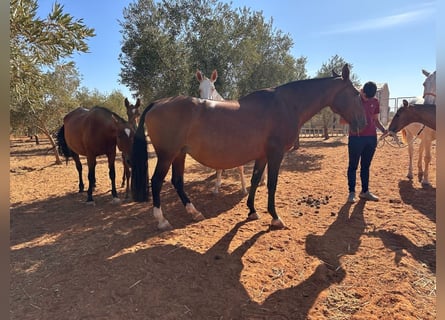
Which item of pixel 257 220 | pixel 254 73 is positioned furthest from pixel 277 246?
pixel 254 73

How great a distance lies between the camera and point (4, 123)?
82 centimetres

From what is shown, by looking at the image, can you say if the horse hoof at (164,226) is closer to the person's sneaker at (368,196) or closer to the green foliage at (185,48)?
the person's sneaker at (368,196)

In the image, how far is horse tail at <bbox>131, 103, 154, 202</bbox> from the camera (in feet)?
13.6

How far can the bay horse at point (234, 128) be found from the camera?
12.6 ft

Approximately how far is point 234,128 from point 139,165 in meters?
1.58

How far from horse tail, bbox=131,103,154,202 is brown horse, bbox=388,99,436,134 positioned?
453 centimetres

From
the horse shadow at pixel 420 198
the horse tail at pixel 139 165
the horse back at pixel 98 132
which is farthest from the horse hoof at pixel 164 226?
the horse shadow at pixel 420 198

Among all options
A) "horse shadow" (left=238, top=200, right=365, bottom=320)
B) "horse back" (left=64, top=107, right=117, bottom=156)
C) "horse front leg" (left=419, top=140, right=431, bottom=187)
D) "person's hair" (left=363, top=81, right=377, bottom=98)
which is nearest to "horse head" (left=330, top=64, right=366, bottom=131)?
"person's hair" (left=363, top=81, right=377, bottom=98)

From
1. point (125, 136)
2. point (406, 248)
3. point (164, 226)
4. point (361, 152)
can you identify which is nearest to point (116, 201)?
point (125, 136)

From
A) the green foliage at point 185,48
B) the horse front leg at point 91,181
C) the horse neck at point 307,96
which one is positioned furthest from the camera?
the green foliage at point 185,48

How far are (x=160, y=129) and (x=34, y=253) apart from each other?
7.32ft

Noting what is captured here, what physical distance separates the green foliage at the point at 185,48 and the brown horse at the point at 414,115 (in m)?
7.07

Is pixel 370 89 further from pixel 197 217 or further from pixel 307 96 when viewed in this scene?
pixel 197 217

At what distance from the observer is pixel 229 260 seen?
10.3 feet
